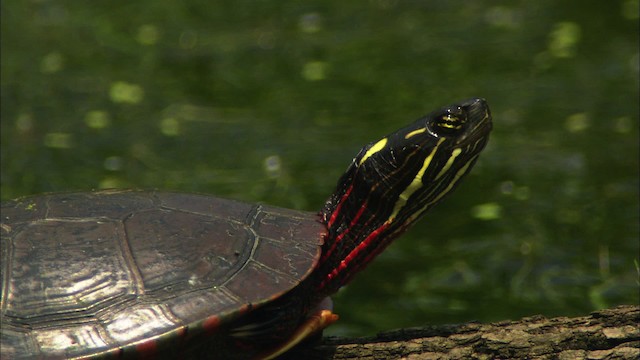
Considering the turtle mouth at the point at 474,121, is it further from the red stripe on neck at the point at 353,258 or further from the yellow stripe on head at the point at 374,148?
the red stripe on neck at the point at 353,258

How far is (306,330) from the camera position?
3662mm

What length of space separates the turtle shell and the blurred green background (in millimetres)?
2071

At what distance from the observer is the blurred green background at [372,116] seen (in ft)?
20.0

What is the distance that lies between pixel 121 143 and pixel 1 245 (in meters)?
4.67

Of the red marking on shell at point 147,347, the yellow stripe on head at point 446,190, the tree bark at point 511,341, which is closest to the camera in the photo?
the red marking on shell at point 147,347

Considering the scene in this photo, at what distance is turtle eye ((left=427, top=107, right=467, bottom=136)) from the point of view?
3.97 metres

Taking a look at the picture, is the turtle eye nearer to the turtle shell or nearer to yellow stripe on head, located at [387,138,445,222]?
yellow stripe on head, located at [387,138,445,222]

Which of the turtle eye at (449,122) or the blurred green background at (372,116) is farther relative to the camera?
the blurred green background at (372,116)

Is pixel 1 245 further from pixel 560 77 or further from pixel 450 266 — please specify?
pixel 560 77

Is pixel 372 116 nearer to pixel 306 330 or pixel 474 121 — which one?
pixel 474 121

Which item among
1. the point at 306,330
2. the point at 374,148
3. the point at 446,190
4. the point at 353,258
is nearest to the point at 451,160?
the point at 446,190

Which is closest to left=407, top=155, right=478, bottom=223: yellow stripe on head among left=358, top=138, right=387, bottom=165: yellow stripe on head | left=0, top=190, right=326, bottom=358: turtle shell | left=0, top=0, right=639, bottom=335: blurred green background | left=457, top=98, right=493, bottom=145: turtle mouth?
left=457, top=98, right=493, bottom=145: turtle mouth

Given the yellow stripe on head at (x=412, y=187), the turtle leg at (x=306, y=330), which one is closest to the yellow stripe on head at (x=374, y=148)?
the yellow stripe on head at (x=412, y=187)

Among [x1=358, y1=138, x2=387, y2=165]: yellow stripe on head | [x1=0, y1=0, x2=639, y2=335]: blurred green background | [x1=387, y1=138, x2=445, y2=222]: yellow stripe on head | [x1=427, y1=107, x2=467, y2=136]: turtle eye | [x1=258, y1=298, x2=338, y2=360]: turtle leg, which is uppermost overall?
[x1=0, y1=0, x2=639, y2=335]: blurred green background
